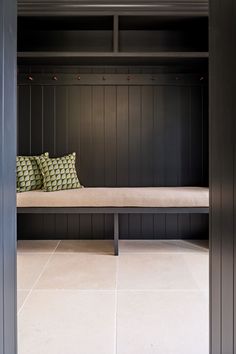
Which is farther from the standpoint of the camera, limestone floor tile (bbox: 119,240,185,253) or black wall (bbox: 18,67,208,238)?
black wall (bbox: 18,67,208,238)

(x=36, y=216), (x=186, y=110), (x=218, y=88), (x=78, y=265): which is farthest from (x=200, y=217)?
(x=218, y=88)

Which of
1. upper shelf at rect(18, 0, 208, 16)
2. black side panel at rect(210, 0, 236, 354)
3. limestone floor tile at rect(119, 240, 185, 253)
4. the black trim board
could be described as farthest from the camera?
limestone floor tile at rect(119, 240, 185, 253)

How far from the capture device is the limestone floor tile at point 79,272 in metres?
2.24

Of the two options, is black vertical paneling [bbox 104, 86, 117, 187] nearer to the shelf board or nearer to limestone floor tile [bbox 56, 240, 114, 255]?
the shelf board

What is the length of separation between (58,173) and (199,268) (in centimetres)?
171

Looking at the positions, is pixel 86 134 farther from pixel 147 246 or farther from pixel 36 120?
pixel 147 246

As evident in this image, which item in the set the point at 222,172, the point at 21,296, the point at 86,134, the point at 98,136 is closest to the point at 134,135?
the point at 98,136

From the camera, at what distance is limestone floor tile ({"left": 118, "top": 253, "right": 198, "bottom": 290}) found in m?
2.24

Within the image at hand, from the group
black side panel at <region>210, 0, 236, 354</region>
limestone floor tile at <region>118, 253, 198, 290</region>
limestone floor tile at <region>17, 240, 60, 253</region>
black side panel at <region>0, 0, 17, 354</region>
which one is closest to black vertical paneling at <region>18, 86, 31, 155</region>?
limestone floor tile at <region>17, 240, 60, 253</region>

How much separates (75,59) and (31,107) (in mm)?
778

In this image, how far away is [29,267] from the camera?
2.66 metres

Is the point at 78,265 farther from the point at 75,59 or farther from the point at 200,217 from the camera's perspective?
the point at 75,59

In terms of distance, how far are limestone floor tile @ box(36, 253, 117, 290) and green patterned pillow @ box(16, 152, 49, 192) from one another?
807mm

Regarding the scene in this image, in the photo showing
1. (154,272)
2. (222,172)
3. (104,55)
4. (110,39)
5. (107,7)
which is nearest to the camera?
(222,172)
